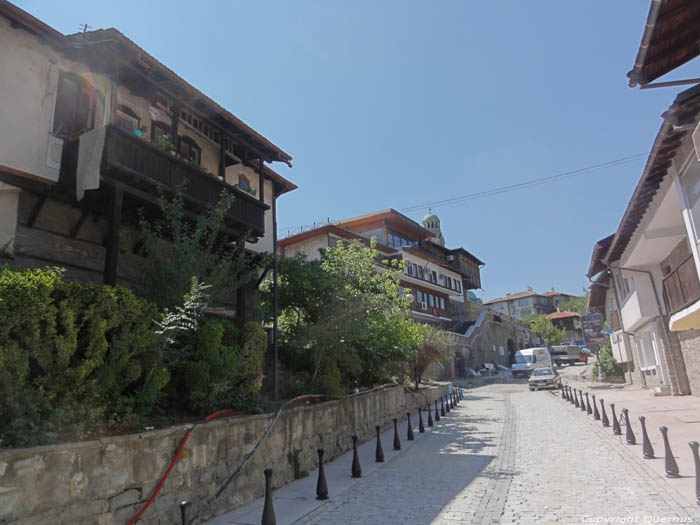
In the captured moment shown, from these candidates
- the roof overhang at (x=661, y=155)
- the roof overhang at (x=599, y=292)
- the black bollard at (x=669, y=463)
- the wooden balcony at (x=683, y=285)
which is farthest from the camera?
the roof overhang at (x=599, y=292)

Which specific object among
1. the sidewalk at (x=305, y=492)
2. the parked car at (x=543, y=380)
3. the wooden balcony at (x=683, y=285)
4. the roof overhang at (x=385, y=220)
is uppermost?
the roof overhang at (x=385, y=220)

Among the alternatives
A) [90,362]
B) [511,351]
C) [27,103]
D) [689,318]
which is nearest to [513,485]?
[90,362]

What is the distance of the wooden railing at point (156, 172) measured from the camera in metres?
8.96

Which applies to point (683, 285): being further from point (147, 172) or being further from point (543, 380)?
point (147, 172)

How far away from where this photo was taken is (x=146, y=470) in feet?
17.9

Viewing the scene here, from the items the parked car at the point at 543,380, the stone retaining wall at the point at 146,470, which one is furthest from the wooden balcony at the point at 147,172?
Answer: the parked car at the point at 543,380

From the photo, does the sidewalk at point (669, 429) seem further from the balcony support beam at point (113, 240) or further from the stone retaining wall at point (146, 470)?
the balcony support beam at point (113, 240)

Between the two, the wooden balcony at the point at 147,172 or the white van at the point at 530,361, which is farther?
the white van at the point at 530,361

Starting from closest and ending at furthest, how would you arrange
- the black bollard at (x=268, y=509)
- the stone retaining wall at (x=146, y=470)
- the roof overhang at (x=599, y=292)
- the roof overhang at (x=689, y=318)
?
the stone retaining wall at (x=146, y=470) → the black bollard at (x=268, y=509) → the roof overhang at (x=689, y=318) → the roof overhang at (x=599, y=292)

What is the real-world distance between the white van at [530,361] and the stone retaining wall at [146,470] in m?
31.8

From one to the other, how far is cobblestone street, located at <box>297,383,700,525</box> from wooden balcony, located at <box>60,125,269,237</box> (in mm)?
7254

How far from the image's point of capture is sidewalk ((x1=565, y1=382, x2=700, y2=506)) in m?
6.59

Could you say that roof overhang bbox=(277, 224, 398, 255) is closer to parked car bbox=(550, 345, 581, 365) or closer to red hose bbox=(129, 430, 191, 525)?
red hose bbox=(129, 430, 191, 525)

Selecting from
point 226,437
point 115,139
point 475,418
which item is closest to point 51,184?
point 115,139
